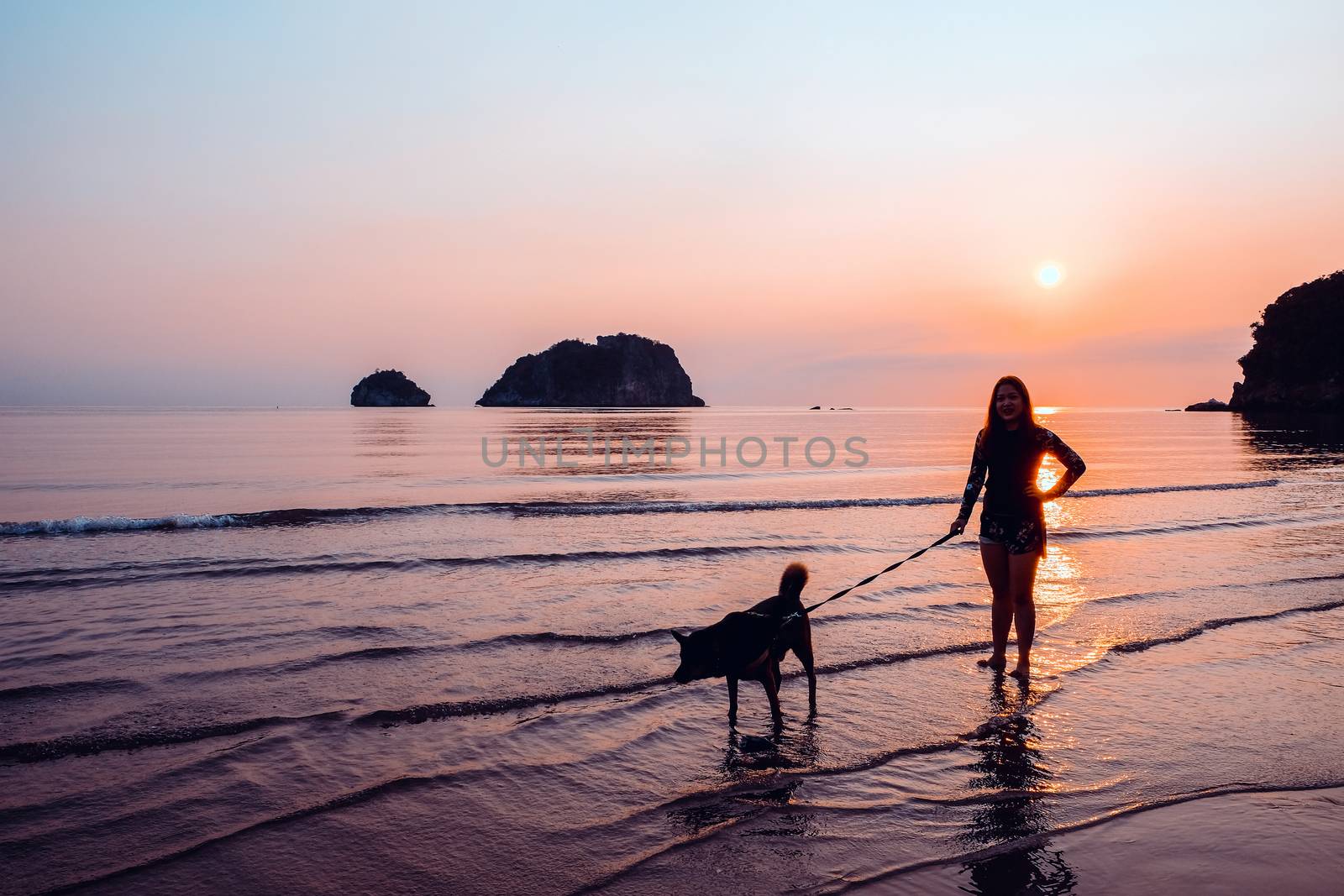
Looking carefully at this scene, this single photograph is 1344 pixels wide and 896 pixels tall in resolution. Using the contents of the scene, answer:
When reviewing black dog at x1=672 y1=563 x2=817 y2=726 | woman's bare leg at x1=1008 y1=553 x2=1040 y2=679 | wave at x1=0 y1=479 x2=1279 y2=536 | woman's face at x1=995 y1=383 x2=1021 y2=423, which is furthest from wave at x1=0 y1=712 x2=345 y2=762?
wave at x1=0 y1=479 x2=1279 y2=536

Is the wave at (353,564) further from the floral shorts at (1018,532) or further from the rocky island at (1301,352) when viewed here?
the rocky island at (1301,352)

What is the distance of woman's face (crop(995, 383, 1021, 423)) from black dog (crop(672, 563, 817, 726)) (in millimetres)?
2500

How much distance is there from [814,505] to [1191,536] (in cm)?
807

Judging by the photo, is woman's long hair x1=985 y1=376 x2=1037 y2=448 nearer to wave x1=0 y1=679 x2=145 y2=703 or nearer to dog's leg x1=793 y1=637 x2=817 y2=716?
dog's leg x1=793 y1=637 x2=817 y2=716

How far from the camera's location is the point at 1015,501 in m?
6.42

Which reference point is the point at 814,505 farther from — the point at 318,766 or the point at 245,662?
the point at 318,766

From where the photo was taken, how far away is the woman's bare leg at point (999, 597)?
661cm

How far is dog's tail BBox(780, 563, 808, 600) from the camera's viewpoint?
5.37m

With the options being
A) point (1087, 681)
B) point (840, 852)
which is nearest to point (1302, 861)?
point (840, 852)

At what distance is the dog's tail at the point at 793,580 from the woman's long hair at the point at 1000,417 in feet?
7.90

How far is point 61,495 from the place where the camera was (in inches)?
780

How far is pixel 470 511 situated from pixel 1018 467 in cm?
1435

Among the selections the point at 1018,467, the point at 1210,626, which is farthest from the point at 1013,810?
the point at 1210,626

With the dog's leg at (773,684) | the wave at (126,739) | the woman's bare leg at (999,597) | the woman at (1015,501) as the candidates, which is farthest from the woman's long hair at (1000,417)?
the wave at (126,739)
